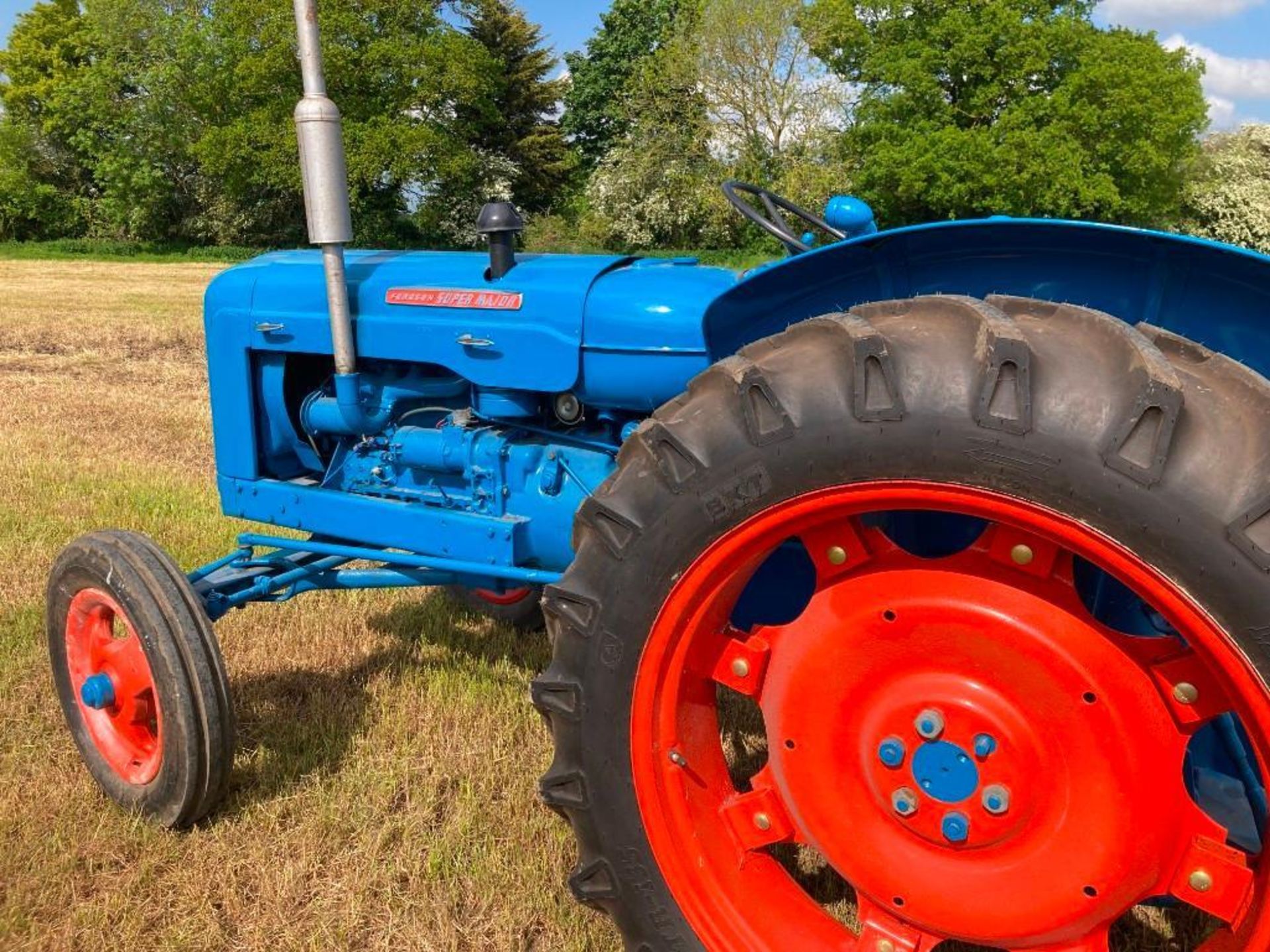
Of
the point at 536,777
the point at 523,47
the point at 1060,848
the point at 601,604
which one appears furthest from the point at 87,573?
the point at 523,47

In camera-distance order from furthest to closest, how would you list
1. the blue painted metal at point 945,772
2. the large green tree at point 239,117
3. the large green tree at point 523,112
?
the large green tree at point 523,112
the large green tree at point 239,117
the blue painted metal at point 945,772

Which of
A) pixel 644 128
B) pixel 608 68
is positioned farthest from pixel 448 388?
pixel 608 68

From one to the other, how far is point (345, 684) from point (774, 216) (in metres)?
1.85

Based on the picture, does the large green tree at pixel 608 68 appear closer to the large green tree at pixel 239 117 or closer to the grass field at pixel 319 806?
the large green tree at pixel 239 117

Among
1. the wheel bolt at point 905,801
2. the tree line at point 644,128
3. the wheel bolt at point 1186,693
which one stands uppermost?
the tree line at point 644,128

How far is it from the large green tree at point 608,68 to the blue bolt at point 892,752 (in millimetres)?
38880

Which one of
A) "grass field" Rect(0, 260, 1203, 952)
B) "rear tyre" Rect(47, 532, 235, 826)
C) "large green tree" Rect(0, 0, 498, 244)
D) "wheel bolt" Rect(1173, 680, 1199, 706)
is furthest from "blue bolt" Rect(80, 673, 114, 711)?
"large green tree" Rect(0, 0, 498, 244)

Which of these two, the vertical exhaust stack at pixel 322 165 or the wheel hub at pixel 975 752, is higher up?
the vertical exhaust stack at pixel 322 165

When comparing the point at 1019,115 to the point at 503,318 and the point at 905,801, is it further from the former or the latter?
the point at 905,801

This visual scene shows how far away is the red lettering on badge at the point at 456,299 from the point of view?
2.21 m

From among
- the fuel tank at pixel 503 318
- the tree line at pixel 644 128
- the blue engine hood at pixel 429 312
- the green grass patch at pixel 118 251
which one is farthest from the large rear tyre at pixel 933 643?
the green grass patch at pixel 118 251

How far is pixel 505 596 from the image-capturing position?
3.28 m

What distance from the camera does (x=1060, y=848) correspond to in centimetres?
134

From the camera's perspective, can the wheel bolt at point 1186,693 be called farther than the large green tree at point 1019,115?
No
